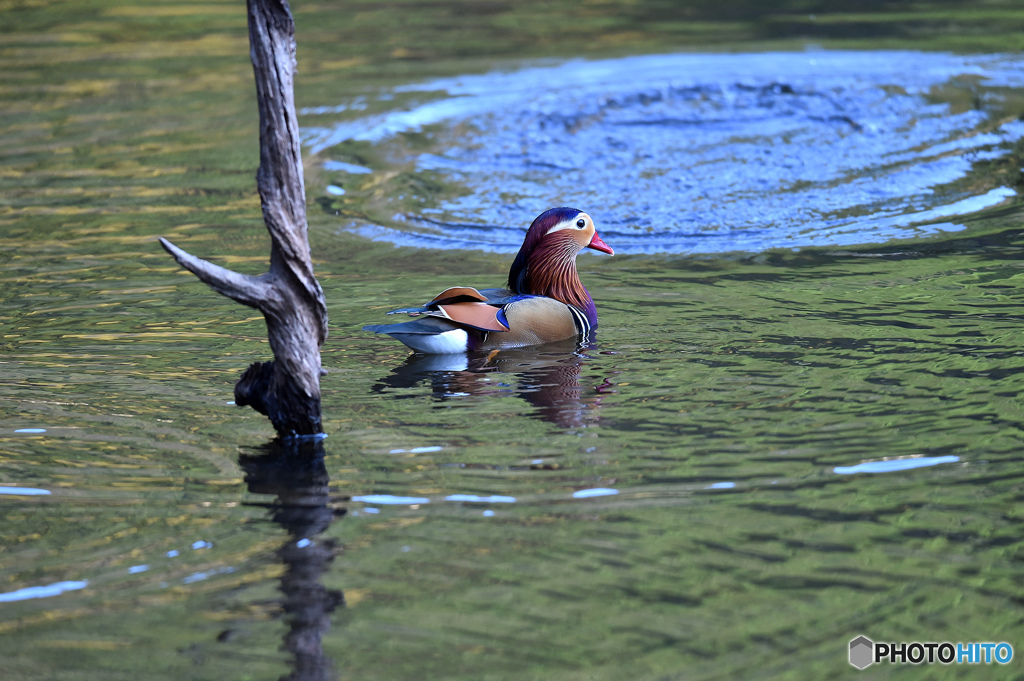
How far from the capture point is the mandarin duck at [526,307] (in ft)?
23.1

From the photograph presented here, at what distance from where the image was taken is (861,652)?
3965mm

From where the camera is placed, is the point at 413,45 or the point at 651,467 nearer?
the point at 651,467

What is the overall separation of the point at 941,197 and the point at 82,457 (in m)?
7.95

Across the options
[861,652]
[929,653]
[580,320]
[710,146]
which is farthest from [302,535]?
[710,146]

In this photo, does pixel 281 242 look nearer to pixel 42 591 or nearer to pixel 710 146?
pixel 42 591

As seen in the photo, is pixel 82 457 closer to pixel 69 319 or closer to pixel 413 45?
pixel 69 319

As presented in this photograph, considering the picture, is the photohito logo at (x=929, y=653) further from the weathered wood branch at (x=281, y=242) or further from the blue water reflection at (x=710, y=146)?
the blue water reflection at (x=710, y=146)

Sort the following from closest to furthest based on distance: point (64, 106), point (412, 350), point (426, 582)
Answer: point (426, 582)
point (412, 350)
point (64, 106)

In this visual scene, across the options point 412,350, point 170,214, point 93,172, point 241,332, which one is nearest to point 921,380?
point 412,350

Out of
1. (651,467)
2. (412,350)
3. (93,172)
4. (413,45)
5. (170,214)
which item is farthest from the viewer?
(413,45)

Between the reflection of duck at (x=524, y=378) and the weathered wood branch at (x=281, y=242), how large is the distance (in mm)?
1164

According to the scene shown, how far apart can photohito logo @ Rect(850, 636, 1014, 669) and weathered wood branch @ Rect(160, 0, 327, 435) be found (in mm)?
2699

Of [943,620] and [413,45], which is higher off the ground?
[413,45]

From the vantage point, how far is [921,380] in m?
6.32
